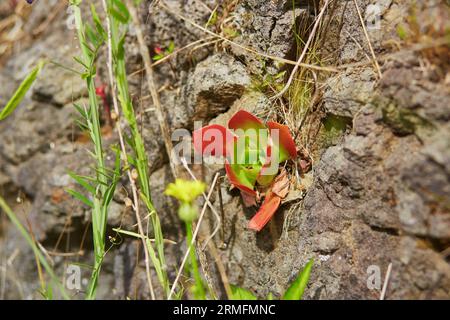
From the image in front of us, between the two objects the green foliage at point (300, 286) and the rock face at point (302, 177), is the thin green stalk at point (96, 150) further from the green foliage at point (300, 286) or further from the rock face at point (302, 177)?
the green foliage at point (300, 286)

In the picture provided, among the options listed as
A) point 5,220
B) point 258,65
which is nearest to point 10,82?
point 5,220

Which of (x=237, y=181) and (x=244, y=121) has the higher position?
(x=244, y=121)

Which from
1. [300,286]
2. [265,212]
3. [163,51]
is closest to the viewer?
[300,286]

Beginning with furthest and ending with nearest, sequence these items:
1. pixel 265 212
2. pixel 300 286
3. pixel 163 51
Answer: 1. pixel 163 51
2. pixel 265 212
3. pixel 300 286

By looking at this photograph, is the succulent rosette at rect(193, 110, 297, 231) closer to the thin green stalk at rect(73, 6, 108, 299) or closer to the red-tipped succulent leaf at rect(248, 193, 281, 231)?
the red-tipped succulent leaf at rect(248, 193, 281, 231)

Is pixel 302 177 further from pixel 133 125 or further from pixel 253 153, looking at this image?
pixel 133 125

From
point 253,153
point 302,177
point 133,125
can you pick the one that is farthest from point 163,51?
point 302,177
